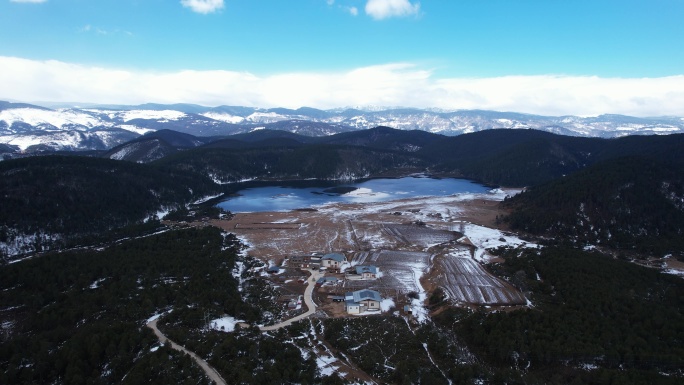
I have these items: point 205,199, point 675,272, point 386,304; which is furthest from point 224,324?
point 205,199

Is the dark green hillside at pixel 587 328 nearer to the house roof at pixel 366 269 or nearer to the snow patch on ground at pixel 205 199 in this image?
the house roof at pixel 366 269

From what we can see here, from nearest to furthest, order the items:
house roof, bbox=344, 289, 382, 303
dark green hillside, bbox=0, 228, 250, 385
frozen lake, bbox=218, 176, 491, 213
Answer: dark green hillside, bbox=0, 228, 250, 385 → house roof, bbox=344, 289, 382, 303 → frozen lake, bbox=218, 176, 491, 213

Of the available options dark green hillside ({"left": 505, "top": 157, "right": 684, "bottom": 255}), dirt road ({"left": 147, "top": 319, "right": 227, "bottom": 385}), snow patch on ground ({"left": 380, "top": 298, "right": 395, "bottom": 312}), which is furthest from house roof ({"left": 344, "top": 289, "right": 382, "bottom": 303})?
dark green hillside ({"left": 505, "top": 157, "right": 684, "bottom": 255})

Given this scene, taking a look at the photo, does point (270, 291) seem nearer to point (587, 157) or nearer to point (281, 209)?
point (281, 209)

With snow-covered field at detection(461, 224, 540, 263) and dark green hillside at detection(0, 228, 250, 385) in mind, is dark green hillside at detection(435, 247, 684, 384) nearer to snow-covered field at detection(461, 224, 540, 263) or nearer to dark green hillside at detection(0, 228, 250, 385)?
snow-covered field at detection(461, 224, 540, 263)

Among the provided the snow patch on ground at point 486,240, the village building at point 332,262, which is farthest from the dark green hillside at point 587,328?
the village building at point 332,262
